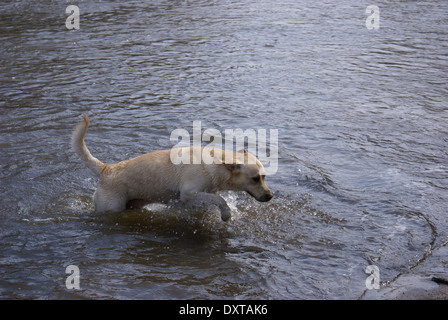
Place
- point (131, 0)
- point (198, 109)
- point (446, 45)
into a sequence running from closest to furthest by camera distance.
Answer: point (198, 109) < point (446, 45) < point (131, 0)

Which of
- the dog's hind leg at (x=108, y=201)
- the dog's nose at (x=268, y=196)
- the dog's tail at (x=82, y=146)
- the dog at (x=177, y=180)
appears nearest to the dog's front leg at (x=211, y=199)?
the dog at (x=177, y=180)

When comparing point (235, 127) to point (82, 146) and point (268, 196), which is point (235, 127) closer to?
point (268, 196)

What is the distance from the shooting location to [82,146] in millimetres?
6395

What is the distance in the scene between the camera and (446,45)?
13922mm

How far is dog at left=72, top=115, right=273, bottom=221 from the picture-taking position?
6.44 metres

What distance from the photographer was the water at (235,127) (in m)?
5.62

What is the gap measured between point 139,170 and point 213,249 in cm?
129

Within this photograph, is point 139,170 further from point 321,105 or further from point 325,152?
point 321,105

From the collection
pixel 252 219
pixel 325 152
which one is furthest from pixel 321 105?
pixel 252 219

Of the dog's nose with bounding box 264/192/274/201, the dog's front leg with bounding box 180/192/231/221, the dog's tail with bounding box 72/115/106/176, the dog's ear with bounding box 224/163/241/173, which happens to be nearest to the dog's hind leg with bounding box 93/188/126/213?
the dog's tail with bounding box 72/115/106/176

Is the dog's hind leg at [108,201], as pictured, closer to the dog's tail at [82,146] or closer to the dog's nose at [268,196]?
the dog's tail at [82,146]

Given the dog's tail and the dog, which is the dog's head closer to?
the dog

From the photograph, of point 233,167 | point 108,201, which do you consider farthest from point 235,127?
point 108,201

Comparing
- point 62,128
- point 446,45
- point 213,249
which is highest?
point 446,45
